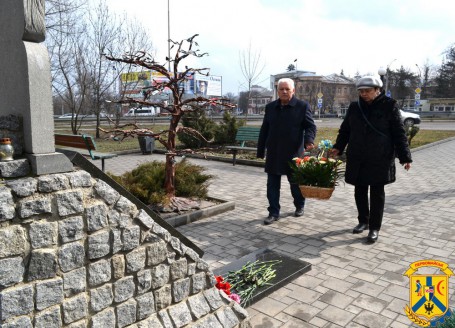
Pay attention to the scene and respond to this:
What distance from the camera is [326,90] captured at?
220 feet

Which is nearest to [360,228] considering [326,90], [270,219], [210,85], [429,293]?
[270,219]

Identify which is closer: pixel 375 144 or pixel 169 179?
pixel 375 144

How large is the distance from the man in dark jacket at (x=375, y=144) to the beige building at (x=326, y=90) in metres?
52.4

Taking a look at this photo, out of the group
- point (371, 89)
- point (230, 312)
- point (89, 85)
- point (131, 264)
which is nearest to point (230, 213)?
point (371, 89)

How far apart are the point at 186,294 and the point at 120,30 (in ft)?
55.0

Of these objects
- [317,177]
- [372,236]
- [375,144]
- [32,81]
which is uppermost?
[32,81]

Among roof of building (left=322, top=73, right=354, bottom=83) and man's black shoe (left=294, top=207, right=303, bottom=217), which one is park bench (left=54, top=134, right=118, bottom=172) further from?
roof of building (left=322, top=73, right=354, bottom=83)

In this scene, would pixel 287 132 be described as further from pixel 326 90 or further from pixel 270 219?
pixel 326 90

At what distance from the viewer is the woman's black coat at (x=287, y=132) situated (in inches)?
205

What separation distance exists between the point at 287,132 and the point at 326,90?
2570 inches

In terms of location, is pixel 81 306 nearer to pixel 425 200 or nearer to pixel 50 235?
pixel 50 235

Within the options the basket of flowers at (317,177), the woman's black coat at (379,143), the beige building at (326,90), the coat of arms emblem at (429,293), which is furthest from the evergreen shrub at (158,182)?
the beige building at (326,90)

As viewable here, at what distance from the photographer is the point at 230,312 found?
2.77m

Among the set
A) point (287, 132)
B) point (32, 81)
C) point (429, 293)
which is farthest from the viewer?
point (287, 132)
